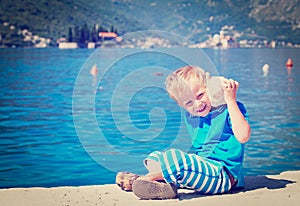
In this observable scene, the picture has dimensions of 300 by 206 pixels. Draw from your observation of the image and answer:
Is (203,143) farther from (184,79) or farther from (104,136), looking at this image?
(104,136)

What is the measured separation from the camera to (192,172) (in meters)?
5.64

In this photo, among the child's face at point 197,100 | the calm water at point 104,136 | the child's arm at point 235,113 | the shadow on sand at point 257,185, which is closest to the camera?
the child's arm at point 235,113

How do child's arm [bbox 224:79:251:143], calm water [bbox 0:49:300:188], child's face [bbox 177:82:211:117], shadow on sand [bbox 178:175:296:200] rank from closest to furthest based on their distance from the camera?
child's arm [bbox 224:79:251:143]
child's face [bbox 177:82:211:117]
shadow on sand [bbox 178:175:296:200]
calm water [bbox 0:49:300:188]

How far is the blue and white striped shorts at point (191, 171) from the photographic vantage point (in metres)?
5.57

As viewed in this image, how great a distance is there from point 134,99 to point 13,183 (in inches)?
613

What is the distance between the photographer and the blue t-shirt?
5762mm

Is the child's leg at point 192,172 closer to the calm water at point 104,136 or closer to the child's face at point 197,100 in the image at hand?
the child's face at point 197,100

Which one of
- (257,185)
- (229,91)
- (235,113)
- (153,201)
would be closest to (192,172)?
(153,201)

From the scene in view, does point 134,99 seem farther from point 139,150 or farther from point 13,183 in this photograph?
point 13,183

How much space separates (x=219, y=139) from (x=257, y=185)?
110 cm

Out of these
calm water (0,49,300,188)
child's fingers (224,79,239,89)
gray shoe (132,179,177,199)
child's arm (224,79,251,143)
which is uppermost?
child's fingers (224,79,239,89)

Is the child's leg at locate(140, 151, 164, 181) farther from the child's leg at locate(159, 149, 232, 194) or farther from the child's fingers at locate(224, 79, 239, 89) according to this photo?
the child's fingers at locate(224, 79, 239, 89)

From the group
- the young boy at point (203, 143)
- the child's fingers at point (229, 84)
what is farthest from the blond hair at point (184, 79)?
the child's fingers at point (229, 84)

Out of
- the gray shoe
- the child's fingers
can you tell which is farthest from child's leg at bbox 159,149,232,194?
the child's fingers
